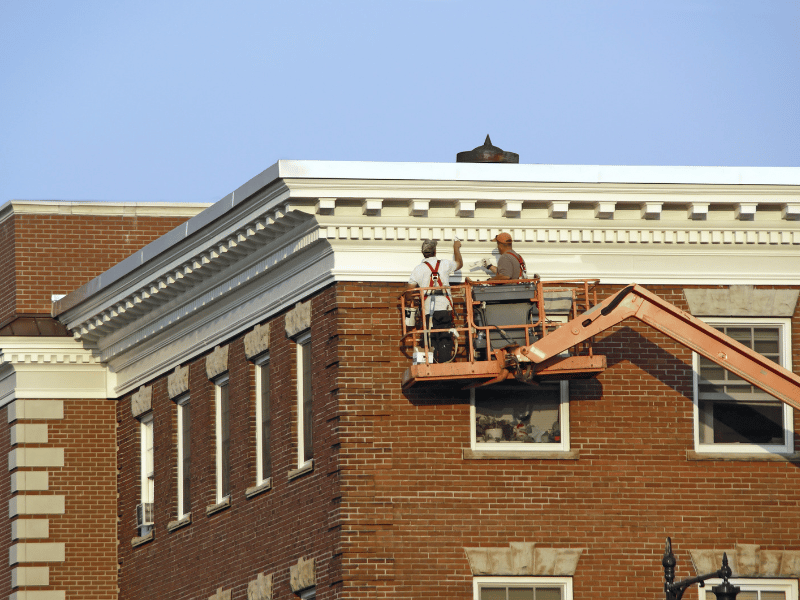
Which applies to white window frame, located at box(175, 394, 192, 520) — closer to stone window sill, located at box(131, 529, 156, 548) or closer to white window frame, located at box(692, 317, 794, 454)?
stone window sill, located at box(131, 529, 156, 548)

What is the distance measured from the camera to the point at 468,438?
26.5 metres

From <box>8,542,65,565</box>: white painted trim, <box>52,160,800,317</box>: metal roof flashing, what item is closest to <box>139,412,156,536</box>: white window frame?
<box>8,542,65,565</box>: white painted trim

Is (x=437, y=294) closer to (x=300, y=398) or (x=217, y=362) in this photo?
(x=300, y=398)

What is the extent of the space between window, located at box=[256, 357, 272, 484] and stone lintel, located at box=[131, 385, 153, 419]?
170 inches

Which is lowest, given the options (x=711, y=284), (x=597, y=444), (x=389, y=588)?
(x=389, y=588)

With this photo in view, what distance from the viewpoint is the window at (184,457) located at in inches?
1261

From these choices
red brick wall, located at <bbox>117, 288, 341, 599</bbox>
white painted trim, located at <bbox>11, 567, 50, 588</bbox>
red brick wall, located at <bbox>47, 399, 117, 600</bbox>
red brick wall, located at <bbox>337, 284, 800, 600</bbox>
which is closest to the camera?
red brick wall, located at <bbox>337, 284, 800, 600</bbox>

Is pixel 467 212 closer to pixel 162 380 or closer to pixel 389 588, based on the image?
pixel 389 588

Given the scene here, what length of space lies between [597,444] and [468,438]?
6.16 ft

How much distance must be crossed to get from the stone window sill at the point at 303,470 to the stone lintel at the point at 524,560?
2713 mm

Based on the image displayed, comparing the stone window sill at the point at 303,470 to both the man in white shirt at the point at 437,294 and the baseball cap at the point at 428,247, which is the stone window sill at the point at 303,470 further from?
the baseball cap at the point at 428,247

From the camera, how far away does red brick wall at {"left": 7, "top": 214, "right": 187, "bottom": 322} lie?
36.1 meters

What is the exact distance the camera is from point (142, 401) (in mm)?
33594

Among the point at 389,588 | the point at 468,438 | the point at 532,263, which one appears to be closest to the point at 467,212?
the point at 532,263
